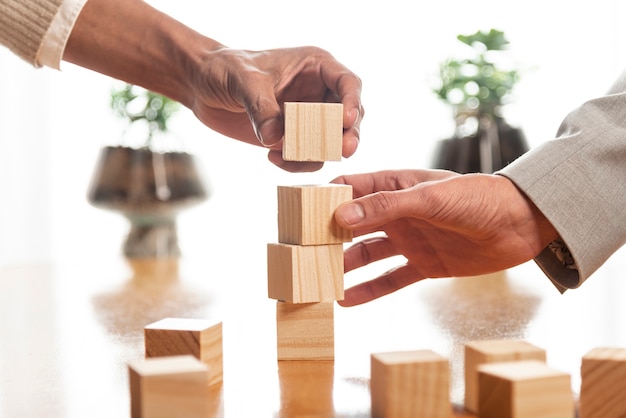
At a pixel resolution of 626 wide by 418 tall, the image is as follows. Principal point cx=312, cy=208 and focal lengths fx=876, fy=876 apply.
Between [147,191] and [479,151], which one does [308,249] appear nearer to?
[479,151]

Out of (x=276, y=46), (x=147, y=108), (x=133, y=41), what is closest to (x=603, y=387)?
(x=133, y=41)

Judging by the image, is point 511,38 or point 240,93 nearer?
point 240,93

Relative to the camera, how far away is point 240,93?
1482 mm

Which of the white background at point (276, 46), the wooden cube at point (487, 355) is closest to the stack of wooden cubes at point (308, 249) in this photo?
the wooden cube at point (487, 355)

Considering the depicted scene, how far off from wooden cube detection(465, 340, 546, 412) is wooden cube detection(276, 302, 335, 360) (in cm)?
29

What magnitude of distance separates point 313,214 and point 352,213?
2.2 inches

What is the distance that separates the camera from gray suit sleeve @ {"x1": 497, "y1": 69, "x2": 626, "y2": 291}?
1.30 meters

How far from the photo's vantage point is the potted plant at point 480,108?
2.71m

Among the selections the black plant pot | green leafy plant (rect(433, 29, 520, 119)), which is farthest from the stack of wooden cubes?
green leafy plant (rect(433, 29, 520, 119))

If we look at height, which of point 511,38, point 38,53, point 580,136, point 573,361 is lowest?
point 573,361

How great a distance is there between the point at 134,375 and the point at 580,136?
795mm

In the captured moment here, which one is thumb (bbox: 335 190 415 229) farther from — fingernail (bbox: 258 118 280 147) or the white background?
the white background

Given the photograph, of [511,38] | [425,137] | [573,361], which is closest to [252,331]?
[573,361]

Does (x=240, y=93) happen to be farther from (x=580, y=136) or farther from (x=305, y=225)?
(x=580, y=136)
